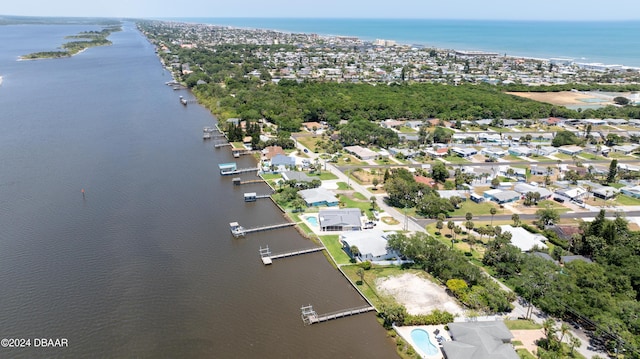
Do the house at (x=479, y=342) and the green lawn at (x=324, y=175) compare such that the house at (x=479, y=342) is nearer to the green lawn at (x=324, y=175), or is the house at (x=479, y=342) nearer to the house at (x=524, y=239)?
the house at (x=524, y=239)

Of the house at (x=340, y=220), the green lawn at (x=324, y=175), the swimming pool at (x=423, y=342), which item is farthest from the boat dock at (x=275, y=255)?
the green lawn at (x=324, y=175)

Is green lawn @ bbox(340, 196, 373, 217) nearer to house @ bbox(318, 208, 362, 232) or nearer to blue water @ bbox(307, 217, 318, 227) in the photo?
house @ bbox(318, 208, 362, 232)

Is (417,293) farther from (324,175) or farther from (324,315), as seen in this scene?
(324,175)

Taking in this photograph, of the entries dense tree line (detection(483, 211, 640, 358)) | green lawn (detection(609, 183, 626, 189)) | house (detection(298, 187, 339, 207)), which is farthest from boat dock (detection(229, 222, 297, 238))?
green lawn (detection(609, 183, 626, 189))

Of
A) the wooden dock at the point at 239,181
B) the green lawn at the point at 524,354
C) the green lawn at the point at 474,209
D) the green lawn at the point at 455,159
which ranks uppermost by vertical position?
the green lawn at the point at 455,159

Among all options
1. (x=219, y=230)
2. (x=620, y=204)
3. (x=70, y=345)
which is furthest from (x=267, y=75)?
(x=70, y=345)
